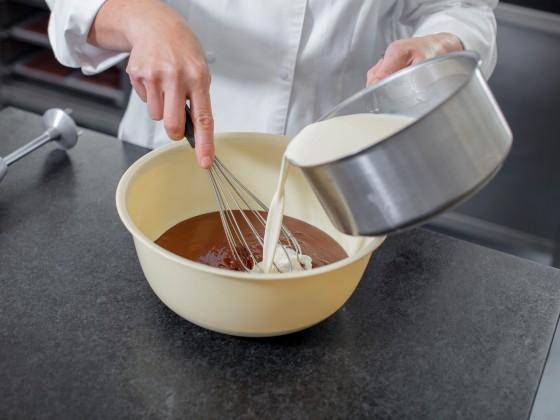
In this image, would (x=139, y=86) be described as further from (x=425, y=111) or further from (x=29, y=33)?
(x=29, y=33)

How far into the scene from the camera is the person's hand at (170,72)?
749 mm

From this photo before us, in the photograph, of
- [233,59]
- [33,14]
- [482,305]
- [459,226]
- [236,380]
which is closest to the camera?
[236,380]

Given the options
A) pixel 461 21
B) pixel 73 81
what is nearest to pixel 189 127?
pixel 461 21

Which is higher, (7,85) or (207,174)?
(207,174)

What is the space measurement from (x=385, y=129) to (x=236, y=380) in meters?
0.28

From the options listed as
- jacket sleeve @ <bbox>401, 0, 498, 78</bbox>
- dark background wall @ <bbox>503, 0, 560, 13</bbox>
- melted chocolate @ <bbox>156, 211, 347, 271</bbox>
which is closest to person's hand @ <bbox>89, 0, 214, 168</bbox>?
melted chocolate @ <bbox>156, 211, 347, 271</bbox>

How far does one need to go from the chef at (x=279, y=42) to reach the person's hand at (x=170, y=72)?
2 centimetres

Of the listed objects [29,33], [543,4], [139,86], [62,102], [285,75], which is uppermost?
[139,86]

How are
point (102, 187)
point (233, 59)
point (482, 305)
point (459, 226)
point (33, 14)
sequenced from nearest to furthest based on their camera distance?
point (482, 305), point (102, 187), point (233, 59), point (459, 226), point (33, 14)

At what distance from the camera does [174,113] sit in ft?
2.45

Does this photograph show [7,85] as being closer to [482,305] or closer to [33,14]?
[33,14]

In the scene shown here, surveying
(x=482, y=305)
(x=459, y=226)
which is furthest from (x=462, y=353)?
(x=459, y=226)

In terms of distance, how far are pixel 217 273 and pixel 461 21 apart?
1.91 feet

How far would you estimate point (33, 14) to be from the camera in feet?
6.83
